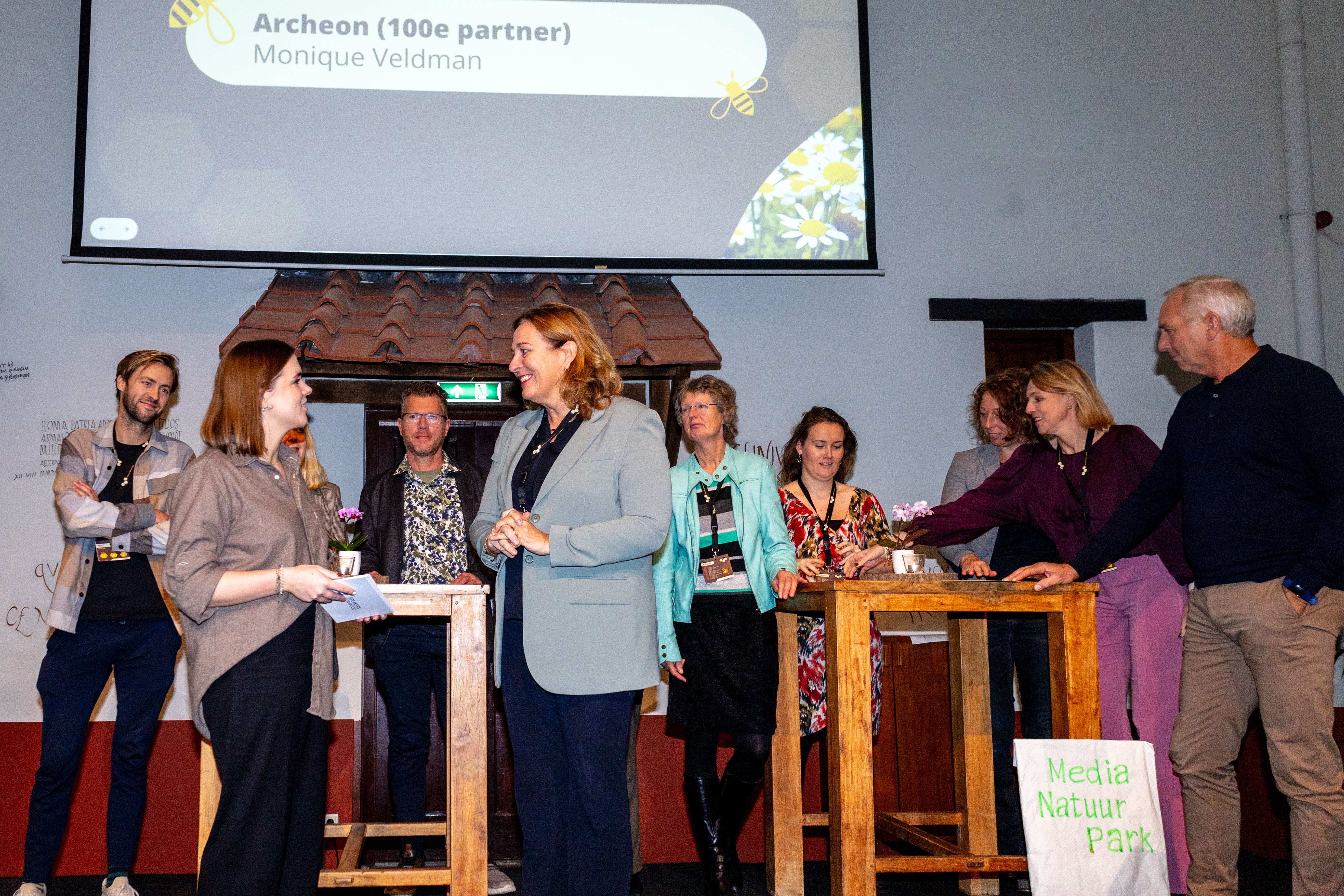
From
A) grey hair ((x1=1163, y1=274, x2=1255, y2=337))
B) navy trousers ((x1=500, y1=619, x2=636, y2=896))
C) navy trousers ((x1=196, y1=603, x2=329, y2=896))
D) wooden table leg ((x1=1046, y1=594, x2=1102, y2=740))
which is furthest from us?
wooden table leg ((x1=1046, y1=594, x2=1102, y2=740))

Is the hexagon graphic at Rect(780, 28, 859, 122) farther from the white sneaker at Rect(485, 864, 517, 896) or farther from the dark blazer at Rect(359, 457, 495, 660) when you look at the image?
the white sneaker at Rect(485, 864, 517, 896)

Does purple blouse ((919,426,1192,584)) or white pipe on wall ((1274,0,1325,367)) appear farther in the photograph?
white pipe on wall ((1274,0,1325,367))

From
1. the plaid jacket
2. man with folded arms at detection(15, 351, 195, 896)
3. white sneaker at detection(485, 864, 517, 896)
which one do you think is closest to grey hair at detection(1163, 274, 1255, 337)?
white sneaker at detection(485, 864, 517, 896)

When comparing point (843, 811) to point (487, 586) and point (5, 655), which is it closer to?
point (487, 586)

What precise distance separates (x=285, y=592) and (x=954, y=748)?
2474 millimetres

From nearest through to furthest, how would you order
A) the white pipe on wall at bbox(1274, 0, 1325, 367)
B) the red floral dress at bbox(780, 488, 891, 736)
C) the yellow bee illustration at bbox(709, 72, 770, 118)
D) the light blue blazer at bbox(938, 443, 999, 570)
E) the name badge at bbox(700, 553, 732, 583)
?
the name badge at bbox(700, 553, 732, 583) < the red floral dress at bbox(780, 488, 891, 736) < the light blue blazer at bbox(938, 443, 999, 570) < the yellow bee illustration at bbox(709, 72, 770, 118) < the white pipe on wall at bbox(1274, 0, 1325, 367)

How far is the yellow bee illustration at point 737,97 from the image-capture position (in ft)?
14.7

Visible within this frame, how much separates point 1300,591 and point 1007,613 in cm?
114

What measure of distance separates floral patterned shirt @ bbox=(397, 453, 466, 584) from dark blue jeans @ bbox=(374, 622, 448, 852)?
204 millimetres

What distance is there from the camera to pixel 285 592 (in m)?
2.26

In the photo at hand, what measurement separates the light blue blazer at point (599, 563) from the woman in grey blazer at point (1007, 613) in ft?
4.50

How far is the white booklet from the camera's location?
7.64 ft

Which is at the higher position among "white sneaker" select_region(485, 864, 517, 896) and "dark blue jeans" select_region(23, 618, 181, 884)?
"dark blue jeans" select_region(23, 618, 181, 884)

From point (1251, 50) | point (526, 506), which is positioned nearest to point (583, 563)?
point (526, 506)
